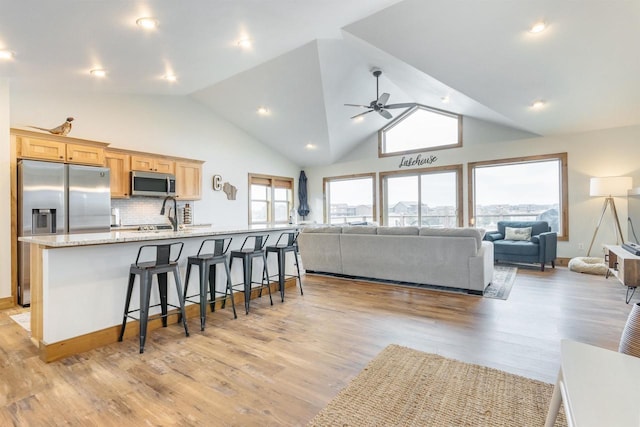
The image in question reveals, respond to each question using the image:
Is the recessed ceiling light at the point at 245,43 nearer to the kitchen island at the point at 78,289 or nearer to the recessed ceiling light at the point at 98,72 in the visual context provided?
the recessed ceiling light at the point at 98,72

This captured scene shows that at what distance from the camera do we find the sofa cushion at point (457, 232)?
420 cm

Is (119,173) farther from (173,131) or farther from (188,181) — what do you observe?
(173,131)

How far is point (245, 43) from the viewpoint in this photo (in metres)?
4.21

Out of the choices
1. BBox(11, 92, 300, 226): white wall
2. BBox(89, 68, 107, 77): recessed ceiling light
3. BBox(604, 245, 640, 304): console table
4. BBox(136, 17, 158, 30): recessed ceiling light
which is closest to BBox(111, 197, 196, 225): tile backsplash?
BBox(11, 92, 300, 226): white wall

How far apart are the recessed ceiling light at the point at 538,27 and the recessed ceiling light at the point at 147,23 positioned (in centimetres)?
417

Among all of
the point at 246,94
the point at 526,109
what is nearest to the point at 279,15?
the point at 246,94

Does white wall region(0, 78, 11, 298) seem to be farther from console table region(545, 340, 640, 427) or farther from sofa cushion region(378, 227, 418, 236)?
console table region(545, 340, 640, 427)

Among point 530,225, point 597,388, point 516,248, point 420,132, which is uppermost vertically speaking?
point 420,132

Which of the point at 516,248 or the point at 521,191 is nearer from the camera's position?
the point at 516,248

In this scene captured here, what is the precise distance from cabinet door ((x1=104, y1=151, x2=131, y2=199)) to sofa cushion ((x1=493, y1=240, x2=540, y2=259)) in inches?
271

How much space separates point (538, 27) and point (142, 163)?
6.20 meters

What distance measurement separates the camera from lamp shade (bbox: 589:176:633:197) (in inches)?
214

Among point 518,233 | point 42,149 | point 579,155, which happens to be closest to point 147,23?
point 42,149

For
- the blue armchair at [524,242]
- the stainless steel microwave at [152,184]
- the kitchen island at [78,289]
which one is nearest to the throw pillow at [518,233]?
the blue armchair at [524,242]
